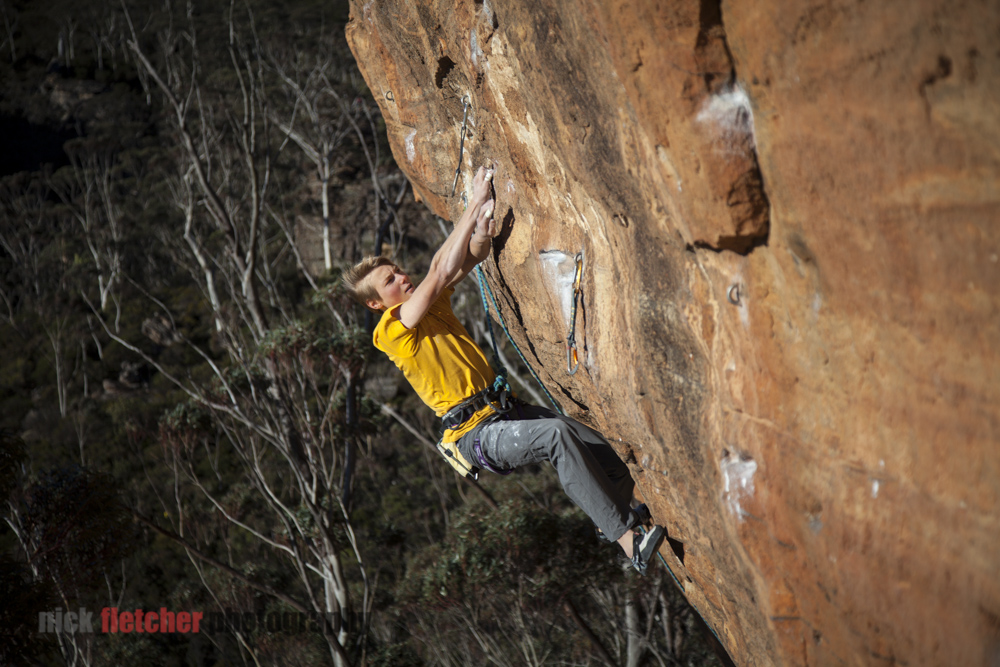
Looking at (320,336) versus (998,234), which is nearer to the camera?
(998,234)

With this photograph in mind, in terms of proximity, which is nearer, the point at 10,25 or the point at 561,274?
the point at 561,274

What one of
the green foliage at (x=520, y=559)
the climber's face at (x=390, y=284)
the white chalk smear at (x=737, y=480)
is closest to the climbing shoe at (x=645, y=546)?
the white chalk smear at (x=737, y=480)

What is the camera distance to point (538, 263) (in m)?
3.69

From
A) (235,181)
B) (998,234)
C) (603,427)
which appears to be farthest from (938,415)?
(235,181)

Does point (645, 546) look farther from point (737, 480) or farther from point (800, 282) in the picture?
point (800, 282)

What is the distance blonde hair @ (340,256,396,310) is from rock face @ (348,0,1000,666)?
1.16 meters

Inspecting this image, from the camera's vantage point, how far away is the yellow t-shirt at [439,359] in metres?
3.71

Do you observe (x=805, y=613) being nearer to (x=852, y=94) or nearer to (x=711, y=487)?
(x=711, y=487)

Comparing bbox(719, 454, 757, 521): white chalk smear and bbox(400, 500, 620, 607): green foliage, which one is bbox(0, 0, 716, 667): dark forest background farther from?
bbox(719, 454, 757, 521): white chalk smear

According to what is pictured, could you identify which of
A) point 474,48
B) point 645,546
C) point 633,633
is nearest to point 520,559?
point 633,633

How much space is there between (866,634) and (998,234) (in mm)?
1376

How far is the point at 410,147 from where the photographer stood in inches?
Result: 206

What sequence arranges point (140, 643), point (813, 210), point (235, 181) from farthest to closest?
point (235, 181) < point (140, 643) < point (813, 210)

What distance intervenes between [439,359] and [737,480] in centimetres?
189
